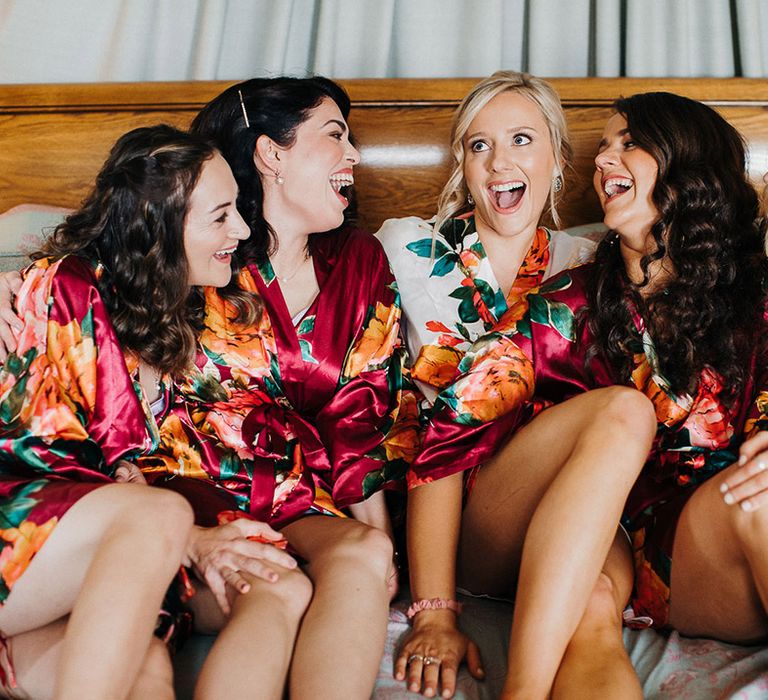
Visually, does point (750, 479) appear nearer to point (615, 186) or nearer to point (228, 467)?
point (615, 186)

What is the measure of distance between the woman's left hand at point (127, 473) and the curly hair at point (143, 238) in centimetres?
18

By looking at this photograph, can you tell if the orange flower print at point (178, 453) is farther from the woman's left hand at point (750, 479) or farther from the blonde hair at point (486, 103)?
the woman's left hand at point (750, 479)

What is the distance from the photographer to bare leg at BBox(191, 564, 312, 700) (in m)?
1.15

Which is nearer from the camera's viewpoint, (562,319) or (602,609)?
(602,609)

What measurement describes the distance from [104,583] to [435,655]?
0.50 m

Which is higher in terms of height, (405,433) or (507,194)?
(507,194)

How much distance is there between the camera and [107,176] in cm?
153

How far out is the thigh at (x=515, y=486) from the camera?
1.35 m

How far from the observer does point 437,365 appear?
1.69m

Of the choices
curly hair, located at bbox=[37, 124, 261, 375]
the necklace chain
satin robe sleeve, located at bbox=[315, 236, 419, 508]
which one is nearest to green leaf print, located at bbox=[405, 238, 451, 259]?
satin robe sleeve, located at bbox=[315, 236, 419, 508]

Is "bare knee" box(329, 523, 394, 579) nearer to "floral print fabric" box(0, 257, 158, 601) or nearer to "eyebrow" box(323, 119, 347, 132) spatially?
"floral print fabric" box(0, 257, 158, 601)

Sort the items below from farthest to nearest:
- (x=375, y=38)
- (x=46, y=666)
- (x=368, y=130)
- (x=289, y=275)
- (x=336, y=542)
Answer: (x=375, y=38), (x=368, y=130), (x=289, y=275), (x=336, y=542), (x=46, y=666)

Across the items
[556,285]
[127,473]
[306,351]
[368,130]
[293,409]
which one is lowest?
[127,473]

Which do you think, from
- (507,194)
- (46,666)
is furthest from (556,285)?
(46,666)
